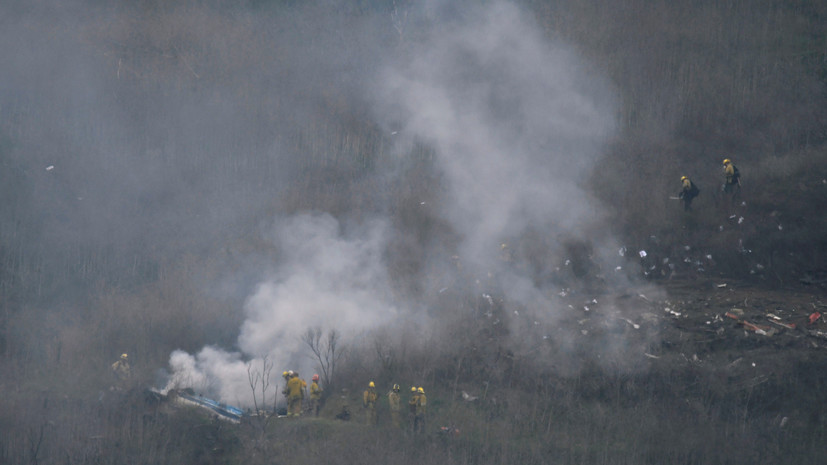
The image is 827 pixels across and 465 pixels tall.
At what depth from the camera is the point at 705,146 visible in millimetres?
19109

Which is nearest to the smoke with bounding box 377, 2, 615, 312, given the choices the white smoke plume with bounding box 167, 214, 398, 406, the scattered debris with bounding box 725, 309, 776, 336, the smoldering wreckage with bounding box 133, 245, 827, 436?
the smoldering wreckage with bounding box 133, 245, 827, 436

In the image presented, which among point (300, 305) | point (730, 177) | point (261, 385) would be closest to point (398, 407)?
point (261, 385)

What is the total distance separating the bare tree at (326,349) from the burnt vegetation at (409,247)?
0.10 meters

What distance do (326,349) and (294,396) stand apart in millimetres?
1884

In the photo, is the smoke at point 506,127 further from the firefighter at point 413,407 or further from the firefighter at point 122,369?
the firefighter at point 122,369

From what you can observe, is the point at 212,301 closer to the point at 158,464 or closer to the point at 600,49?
the point at 158,464

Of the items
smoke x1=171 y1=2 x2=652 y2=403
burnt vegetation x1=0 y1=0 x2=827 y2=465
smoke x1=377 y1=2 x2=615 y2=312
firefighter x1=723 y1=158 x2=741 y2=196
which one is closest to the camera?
burnt vegetation x1=0 y1=0 x2=827 y2=465

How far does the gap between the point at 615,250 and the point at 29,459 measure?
12.7 m

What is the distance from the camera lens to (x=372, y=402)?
1174 centimetres

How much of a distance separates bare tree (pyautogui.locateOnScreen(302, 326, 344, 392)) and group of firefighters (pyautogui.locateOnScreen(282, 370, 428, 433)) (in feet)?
2.19

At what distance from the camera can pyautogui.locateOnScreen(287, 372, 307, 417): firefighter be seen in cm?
1198

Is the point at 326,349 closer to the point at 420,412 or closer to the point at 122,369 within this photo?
the point at 420,412

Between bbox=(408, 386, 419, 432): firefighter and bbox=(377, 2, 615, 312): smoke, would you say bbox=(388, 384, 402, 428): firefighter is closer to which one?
bbox=(408, 386, 419, 432): firefighter

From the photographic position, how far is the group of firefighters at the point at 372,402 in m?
11.7
